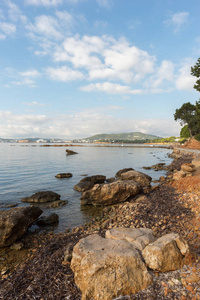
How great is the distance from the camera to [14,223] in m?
8.87

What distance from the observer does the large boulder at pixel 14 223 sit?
843 centimetres

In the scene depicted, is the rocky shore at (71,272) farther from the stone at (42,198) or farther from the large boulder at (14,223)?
the stone at (42,198)

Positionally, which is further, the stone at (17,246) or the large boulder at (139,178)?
the large boulder at (139,178)

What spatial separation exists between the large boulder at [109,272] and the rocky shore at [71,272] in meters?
0.22

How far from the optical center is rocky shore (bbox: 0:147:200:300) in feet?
13.9

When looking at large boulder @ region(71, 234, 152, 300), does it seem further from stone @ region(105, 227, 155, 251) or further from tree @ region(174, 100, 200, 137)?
tree @ region(174, 100, 200, 137)

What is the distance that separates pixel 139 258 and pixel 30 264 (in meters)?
4.62

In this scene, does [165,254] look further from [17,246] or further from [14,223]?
[14,223]

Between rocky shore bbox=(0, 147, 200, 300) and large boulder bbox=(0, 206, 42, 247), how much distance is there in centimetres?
43

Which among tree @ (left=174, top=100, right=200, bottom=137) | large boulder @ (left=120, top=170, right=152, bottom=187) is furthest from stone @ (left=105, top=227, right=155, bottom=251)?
tree @ (left=174, top=100, right=200, bottom=137)

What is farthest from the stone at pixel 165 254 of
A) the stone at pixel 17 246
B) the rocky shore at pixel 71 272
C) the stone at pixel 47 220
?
the stone at pixel 47 220

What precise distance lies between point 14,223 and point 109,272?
6.86 meters

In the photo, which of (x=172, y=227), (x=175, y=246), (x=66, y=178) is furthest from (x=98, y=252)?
(x=66, y=178)

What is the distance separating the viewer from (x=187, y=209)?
9.97 meters
